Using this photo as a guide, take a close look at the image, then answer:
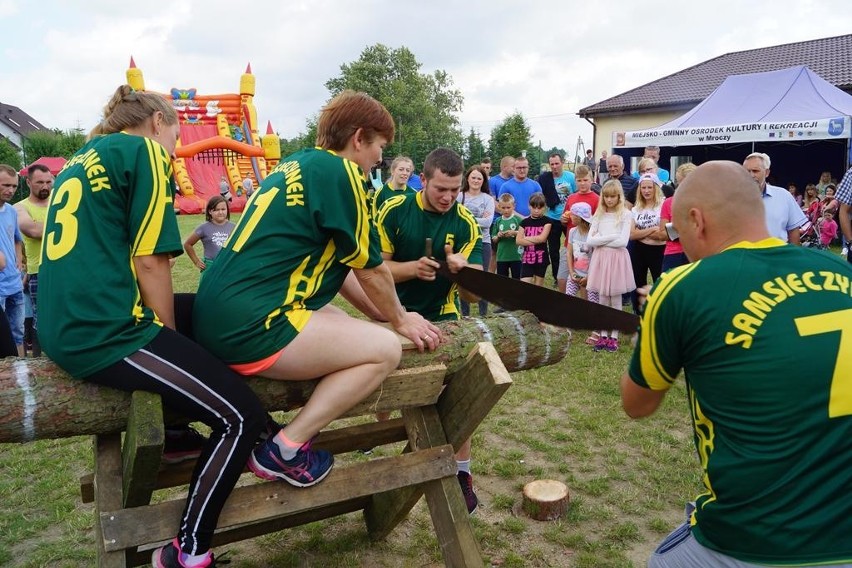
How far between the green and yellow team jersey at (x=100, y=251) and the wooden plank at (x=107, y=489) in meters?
0.49

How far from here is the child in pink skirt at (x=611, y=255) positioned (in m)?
7.59

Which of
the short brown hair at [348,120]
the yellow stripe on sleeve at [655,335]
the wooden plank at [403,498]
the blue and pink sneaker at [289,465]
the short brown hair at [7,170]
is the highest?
the short brown hair at [7,170]

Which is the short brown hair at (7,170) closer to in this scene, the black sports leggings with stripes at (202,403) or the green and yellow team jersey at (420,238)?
the green and yellow team jersey at (420,238)

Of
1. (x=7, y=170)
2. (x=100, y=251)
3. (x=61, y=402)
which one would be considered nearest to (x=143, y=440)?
(x=61, y=402)

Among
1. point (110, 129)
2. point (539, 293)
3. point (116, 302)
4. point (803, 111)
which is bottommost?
point (539, 293)

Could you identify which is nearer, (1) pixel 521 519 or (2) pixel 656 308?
(2) pixel 656 308

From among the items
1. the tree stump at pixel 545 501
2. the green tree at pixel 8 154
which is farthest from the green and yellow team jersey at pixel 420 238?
the green tree at pixel 8 154

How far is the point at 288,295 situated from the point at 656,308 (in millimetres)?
1358

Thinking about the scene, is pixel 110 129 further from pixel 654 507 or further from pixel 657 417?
pixel 657 417

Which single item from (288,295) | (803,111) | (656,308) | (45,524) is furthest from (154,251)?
(803,111)

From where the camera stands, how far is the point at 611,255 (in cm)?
765

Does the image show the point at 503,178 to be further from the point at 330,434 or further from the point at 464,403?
the point at 464,403

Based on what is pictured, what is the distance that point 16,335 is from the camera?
6539 mm

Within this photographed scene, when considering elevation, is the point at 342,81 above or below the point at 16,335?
above
